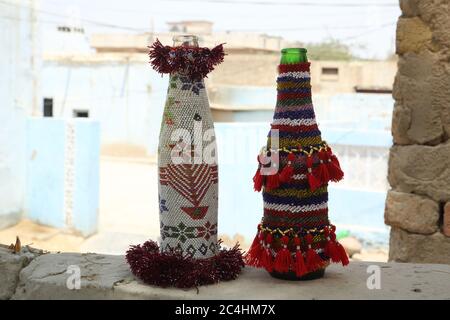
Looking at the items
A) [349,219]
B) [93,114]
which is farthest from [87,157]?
[93,114]

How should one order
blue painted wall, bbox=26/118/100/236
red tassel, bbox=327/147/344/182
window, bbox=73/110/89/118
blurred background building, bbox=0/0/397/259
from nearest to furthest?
red tassel, bbox=327/147/344/182, blurred background building, bbox=0/0/397/259, blue painted wall, bbox=26/118/100/236, window, bbox=73/110/89/118

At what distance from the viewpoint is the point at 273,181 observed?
185cm

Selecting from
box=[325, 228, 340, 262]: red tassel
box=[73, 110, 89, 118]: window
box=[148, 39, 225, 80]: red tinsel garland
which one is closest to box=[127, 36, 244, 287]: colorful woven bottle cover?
box=[148, 39, 225, 80]: red tinsel garland

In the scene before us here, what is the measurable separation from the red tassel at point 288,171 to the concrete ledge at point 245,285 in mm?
340

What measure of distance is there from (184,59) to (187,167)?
348mm

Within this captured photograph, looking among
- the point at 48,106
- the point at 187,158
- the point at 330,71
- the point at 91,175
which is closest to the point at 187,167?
the point at 187,158

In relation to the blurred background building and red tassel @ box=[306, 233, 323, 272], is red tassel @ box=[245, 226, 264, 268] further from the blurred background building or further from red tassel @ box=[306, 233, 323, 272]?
the blurred background building

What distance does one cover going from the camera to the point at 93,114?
18203 millimetres

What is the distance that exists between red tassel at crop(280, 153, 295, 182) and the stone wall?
134 cm

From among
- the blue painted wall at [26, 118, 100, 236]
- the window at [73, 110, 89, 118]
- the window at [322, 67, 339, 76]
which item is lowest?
the blue painted wall at [26, 118, 100, 236]

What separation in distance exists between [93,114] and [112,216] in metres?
7.80

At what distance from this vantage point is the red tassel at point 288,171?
183 centimetres

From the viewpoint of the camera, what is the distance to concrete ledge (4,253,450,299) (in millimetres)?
1780

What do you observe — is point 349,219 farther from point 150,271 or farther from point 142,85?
point 142,85
